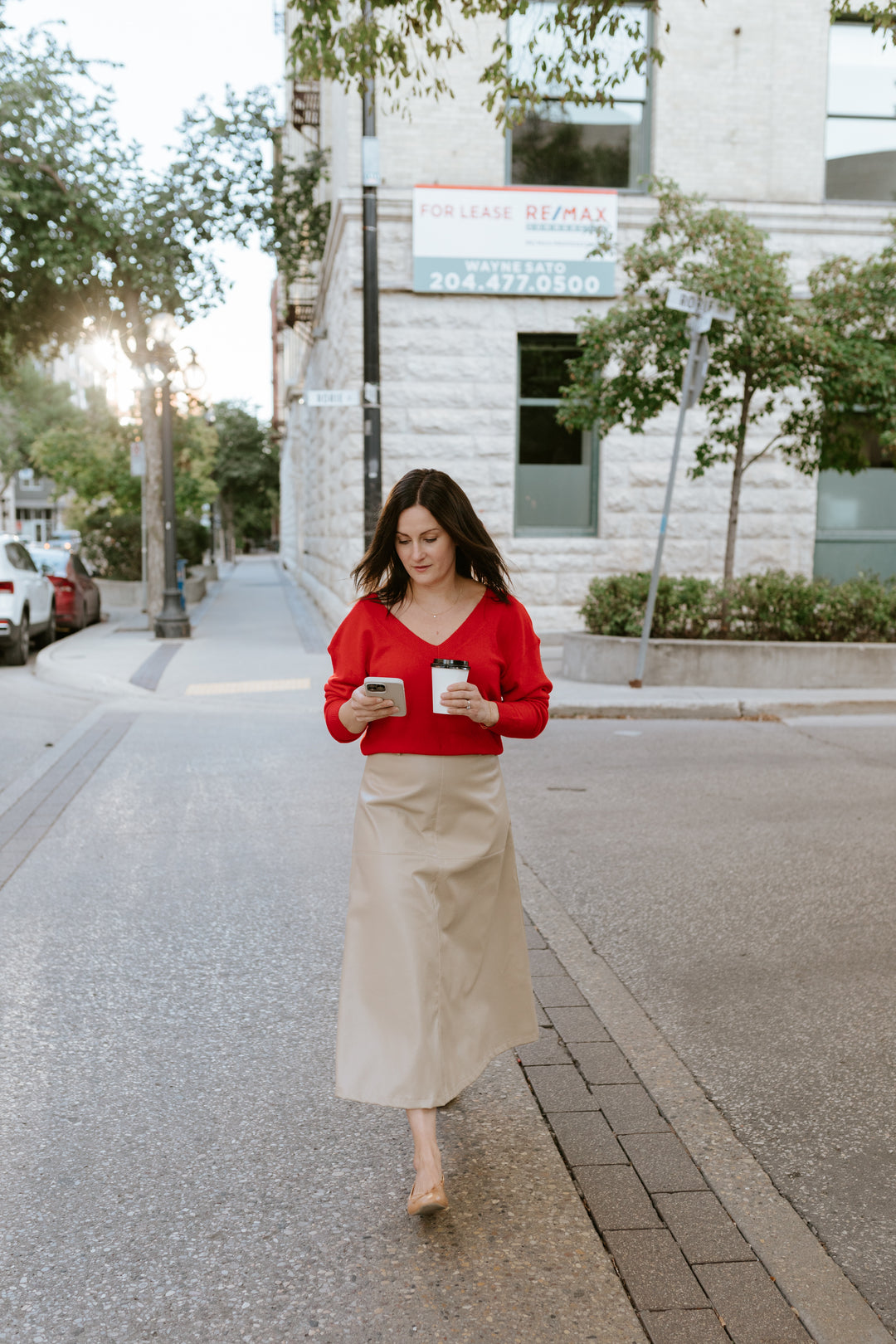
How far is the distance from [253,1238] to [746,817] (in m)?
4.93

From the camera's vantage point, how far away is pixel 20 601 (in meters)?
15.5

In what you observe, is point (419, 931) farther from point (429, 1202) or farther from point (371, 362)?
point (371, 362)

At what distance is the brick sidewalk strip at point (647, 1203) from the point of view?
2572 millimetres

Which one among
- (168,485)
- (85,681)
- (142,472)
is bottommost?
(85,681)

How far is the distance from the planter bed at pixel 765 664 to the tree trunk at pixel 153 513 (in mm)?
10288

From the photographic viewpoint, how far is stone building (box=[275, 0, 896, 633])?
15.6 m

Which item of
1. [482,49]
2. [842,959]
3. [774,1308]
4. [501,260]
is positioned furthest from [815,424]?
[774,1308]

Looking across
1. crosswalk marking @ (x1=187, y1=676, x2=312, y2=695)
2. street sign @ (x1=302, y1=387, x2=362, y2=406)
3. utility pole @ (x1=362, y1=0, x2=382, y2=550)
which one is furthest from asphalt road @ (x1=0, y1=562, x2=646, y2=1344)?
street sign @ (x1=302, y1=387, x2=362, y2=406)

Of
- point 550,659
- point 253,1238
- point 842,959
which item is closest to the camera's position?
point 253,1238

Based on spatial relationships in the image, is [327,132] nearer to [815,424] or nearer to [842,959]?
[815,424]

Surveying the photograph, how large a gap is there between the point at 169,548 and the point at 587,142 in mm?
8032

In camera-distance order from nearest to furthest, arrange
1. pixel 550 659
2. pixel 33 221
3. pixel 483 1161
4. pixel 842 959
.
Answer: pixel 483 1161, pixel 842 959, pixel 550 659, pixel 33 221

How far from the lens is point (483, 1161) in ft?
10.7

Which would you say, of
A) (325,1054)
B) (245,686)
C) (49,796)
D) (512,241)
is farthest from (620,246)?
(325,1054)
